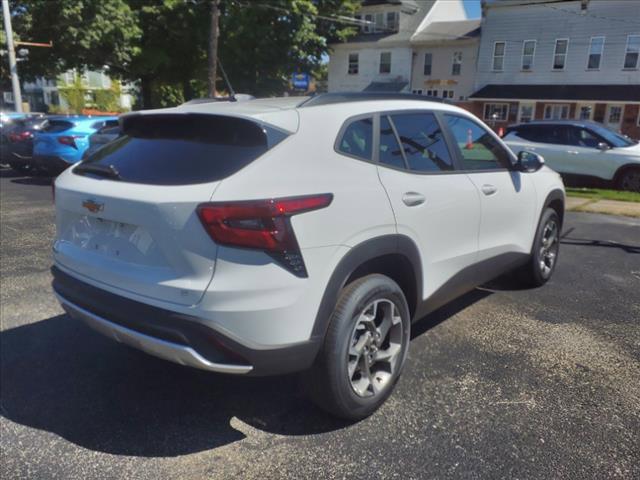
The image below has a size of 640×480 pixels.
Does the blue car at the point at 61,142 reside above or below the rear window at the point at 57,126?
below

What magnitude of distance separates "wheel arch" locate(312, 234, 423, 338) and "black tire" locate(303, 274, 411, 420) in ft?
0.26

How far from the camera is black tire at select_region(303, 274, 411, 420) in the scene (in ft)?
8.58

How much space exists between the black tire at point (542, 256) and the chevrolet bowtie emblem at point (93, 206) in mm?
3653

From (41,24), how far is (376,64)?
22.0 metres

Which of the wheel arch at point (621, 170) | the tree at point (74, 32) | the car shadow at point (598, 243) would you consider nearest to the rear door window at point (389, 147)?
the car shadow at point (598, 243)

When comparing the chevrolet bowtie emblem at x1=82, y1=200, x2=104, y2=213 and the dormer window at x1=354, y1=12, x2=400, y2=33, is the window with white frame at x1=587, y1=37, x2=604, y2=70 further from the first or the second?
the chevrolet bowtie emblem at x1=82, y1=200, x2=104, y2=213

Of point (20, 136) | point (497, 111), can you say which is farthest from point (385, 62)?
point (20, 136)

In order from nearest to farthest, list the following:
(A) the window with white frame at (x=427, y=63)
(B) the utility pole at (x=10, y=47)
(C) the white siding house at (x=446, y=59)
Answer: (B) the utility pole at (x=10, y=47), (C) the white siding house at (x=446, y=59), (A) the window with white frame at (x=427, y=63)

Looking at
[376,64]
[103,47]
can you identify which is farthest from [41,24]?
[376,64]

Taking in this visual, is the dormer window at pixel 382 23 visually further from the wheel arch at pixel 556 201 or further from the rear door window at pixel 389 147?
the rear door window at pixel 389 147

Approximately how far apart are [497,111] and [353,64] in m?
11.3

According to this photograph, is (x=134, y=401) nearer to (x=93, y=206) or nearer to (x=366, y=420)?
(x=93, y=206)

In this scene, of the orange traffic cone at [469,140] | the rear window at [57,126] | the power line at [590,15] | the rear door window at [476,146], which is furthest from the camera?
the power line at [590,15]

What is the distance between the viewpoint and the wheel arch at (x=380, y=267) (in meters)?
2.54
